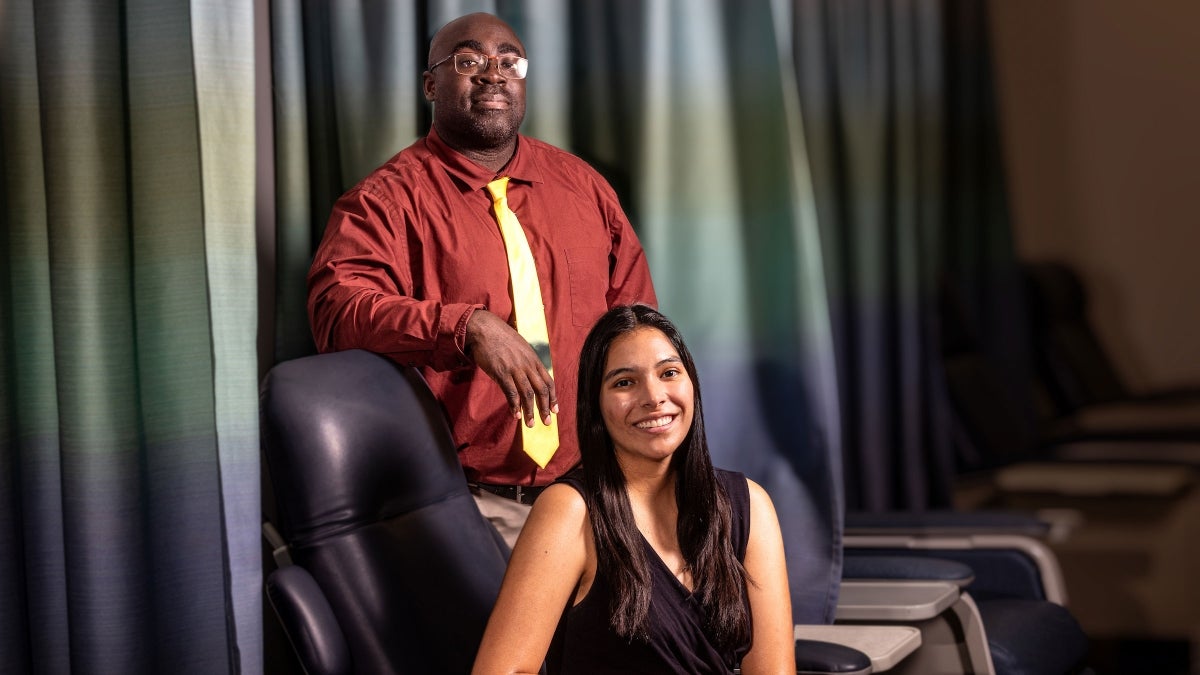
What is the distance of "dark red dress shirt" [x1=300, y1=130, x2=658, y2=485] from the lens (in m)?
1.95

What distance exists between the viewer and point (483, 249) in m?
2.03

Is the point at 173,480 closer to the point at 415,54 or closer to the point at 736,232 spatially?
the point at 415,54

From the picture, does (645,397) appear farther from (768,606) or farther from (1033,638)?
(1033,638)

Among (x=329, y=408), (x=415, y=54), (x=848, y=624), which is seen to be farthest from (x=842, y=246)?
(x=329, y=408)

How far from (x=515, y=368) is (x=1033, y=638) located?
996 mm

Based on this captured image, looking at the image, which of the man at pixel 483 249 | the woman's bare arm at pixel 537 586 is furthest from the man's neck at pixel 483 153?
the woman's bare arm at pixel 537 586

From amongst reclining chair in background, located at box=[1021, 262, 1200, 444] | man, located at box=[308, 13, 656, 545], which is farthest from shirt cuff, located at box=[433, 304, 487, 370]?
reclining chair in background, located at box=[1021, 262, 1200, 444]

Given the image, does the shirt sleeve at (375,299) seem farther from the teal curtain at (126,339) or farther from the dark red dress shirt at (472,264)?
the teal curtain at (126,339)

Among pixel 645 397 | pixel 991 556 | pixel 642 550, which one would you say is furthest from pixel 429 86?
pixel 991 556

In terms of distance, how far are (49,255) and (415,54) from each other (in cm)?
68

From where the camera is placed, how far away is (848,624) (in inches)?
81.4

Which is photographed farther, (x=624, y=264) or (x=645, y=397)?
(x=624, y=264)

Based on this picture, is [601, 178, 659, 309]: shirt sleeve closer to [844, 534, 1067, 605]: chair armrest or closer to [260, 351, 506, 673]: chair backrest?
[260, 351, 506, 673]: chair backrest

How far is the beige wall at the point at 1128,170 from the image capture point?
→ 149 centimetres
